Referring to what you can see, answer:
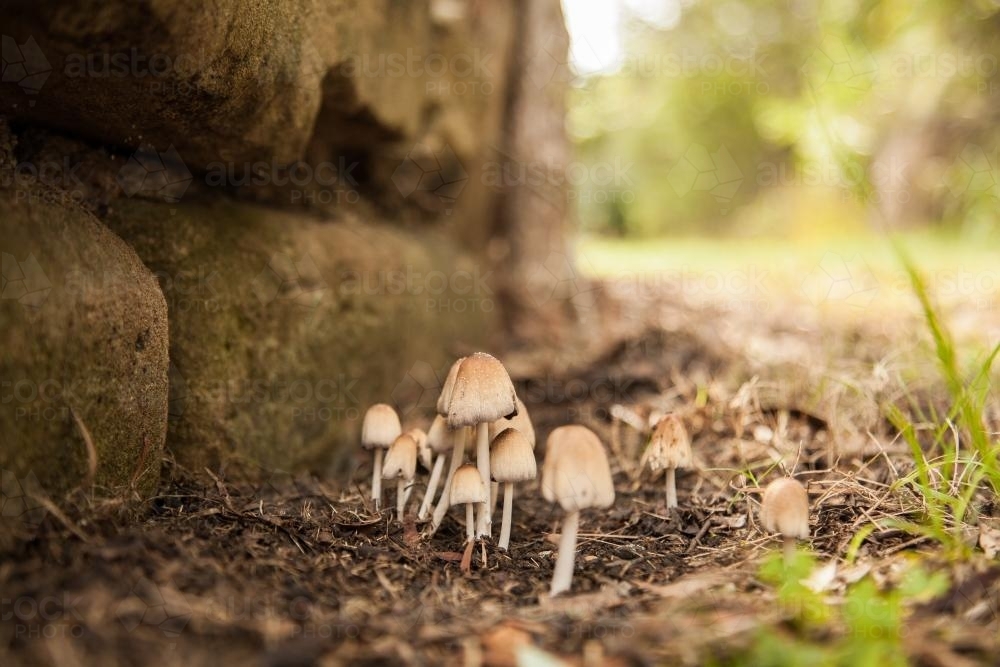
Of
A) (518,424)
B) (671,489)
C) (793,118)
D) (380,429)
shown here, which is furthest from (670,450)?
(793,118)

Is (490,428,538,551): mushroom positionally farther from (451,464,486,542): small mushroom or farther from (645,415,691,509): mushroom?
(645,415,691,509): mushroom

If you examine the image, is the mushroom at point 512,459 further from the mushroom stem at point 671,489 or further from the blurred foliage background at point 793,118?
the blurred foliage background at point 793,118

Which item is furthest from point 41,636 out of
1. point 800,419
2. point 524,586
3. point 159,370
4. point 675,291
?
point 675,291

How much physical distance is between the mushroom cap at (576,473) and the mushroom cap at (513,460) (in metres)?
0.18

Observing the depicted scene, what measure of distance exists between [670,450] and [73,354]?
1862 millimetres

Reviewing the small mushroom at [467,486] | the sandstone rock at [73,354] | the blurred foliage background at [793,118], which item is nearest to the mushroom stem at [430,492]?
the small mushroom at [467,486]

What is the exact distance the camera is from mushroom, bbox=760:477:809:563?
6.22 ft

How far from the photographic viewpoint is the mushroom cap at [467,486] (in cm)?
220

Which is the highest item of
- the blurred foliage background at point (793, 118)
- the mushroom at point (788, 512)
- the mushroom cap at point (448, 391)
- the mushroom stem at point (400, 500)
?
the blurred foliage background at point (793, 118)

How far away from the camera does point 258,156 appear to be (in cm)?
283

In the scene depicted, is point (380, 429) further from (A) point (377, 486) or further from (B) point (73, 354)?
(B) point (73, 354)

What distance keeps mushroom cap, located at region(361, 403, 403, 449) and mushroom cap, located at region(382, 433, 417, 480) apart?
52 millimetres

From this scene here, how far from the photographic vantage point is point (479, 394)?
2086 mm

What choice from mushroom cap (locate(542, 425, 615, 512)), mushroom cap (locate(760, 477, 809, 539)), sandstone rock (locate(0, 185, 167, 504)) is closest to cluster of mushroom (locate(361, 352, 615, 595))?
mushroom cap (locate(542, 425, 615, 512))
